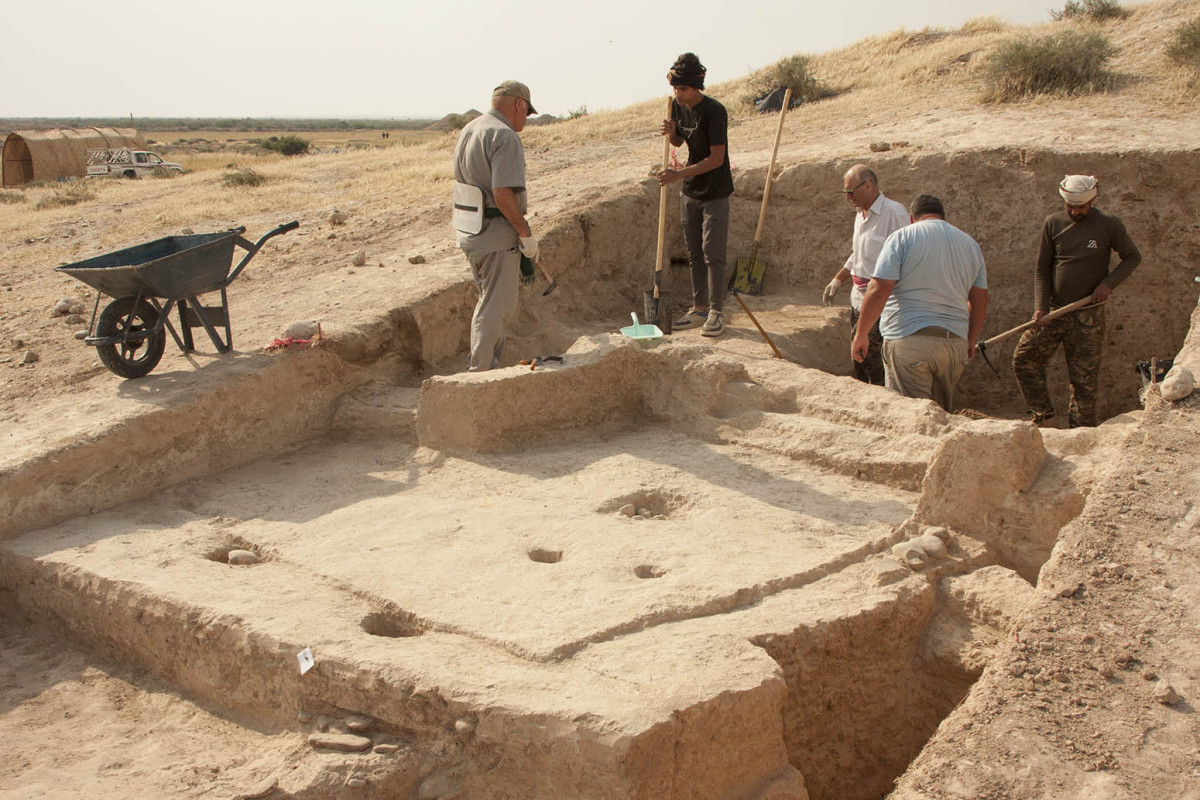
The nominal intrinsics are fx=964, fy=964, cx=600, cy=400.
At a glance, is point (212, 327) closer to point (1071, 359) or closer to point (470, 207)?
point (470, 207)

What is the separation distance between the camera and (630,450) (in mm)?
5613

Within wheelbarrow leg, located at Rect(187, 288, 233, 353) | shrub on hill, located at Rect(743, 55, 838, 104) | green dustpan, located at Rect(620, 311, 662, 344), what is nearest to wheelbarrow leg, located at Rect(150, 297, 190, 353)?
wheelbarrow leg, located at Rect(187, 288, 233, 353)

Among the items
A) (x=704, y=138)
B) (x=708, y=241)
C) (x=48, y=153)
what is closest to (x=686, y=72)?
(x=704, y=138)

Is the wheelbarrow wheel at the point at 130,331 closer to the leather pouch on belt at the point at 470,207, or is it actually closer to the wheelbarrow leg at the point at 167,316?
the wheelbarrow leg at the point at 167,316

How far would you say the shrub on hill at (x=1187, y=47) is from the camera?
11.1 meters

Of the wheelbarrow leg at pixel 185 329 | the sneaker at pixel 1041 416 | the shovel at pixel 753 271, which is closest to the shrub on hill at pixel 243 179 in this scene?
the shovel at pixel 753 271

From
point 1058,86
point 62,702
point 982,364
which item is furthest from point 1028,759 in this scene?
point 1058,86

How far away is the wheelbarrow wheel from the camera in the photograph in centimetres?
580

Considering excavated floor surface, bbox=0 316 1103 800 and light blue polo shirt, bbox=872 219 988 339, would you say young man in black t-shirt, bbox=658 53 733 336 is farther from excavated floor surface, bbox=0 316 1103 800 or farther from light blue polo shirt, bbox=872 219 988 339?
light blue polo shirt, bbox=872 219 988 339

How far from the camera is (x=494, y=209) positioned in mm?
5922

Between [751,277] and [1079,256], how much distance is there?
305 centimetres

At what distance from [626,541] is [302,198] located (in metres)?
10.2

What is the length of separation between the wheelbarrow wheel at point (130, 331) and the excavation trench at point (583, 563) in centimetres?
67

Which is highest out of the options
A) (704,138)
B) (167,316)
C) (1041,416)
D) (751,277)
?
(704,138)
